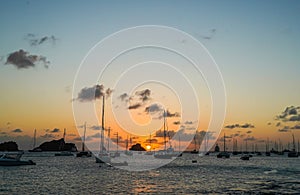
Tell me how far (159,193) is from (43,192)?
1739 centimetres

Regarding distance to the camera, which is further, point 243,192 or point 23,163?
point 23,163

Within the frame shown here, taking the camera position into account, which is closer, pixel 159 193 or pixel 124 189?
pixel 159 193

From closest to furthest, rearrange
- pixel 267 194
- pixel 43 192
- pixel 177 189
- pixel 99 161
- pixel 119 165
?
pixel 267 194 < pixel 43 192 < pixel 177 189 < pixel 119 165 < pixel 99 161

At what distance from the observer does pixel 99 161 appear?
14038cm

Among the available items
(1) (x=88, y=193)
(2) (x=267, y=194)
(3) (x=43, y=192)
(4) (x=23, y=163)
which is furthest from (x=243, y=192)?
(4) (x=23, y=163)

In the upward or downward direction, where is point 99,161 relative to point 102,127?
downward

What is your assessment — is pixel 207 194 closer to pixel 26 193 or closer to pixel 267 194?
pixel 267 194

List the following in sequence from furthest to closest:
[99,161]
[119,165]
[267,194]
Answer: [99,161], [119,165], [267,194]

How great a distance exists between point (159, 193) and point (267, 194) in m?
15.3

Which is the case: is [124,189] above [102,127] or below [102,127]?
below

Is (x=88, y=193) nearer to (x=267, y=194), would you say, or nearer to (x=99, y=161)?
(x=267, y=194)

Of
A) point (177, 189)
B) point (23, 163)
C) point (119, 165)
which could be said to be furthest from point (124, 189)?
point (23, 163)

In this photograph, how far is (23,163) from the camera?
126250 mm

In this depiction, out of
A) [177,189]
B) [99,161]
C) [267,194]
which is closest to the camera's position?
[267,194]
